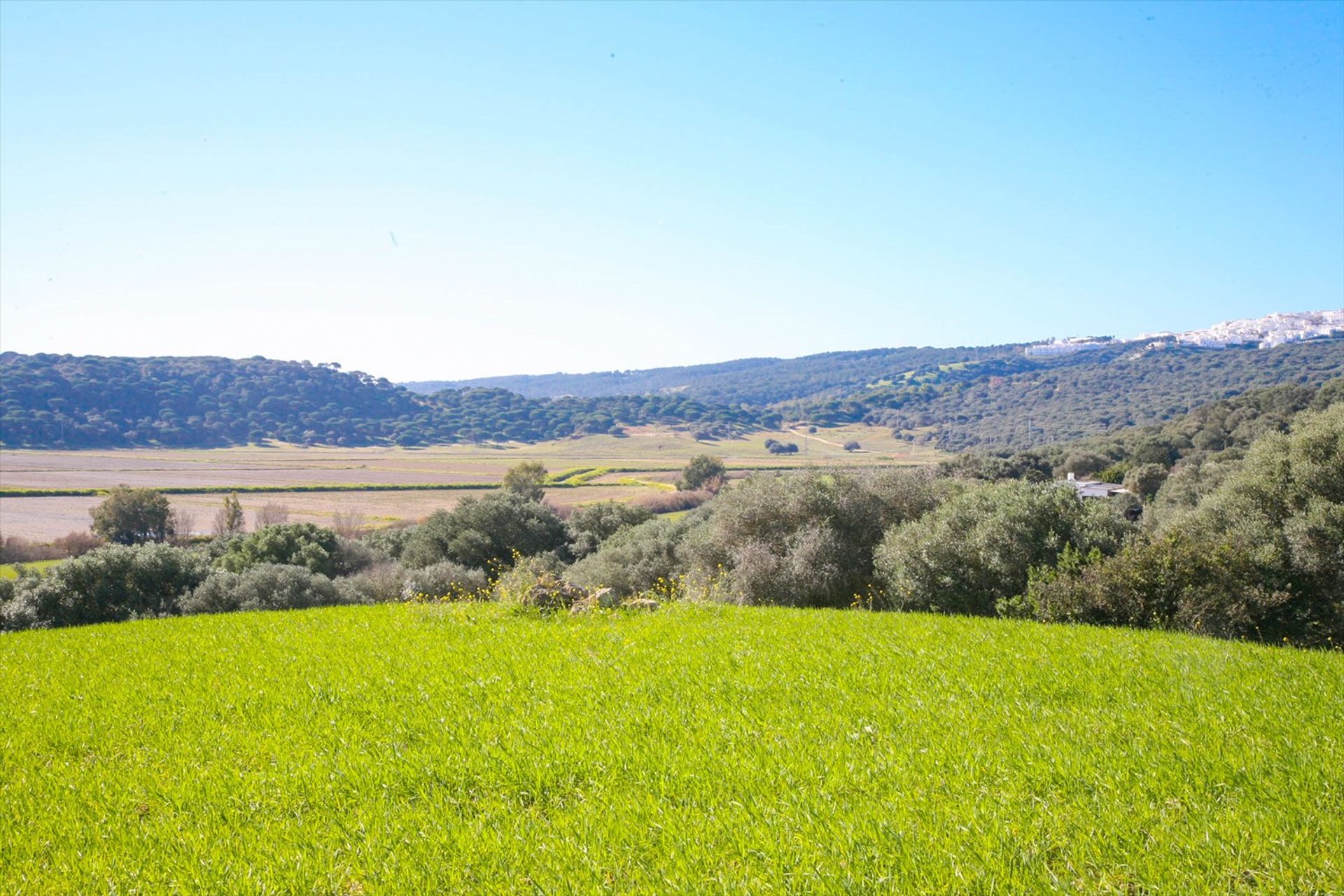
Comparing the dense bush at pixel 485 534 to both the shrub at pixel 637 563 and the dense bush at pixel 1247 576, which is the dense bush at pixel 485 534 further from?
the dense bush at pixel 1247 576

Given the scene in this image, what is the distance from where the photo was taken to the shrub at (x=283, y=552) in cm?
3606

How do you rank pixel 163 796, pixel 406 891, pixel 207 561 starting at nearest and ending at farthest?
pixel 406 891
pixel 163 796
pixel 207 561

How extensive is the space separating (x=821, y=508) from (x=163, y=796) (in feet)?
66.7

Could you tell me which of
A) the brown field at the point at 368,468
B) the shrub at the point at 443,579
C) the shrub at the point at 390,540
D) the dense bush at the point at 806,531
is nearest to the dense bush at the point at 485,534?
the shrub at the point at 390,540

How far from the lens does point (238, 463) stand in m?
108

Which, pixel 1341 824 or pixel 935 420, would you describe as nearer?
pixel 1341 824

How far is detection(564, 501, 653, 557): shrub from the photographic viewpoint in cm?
4347

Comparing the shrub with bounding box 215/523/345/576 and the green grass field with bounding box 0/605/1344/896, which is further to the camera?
the shrub with bounding box 215/523/345/576

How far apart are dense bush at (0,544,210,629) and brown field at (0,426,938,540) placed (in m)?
21.2

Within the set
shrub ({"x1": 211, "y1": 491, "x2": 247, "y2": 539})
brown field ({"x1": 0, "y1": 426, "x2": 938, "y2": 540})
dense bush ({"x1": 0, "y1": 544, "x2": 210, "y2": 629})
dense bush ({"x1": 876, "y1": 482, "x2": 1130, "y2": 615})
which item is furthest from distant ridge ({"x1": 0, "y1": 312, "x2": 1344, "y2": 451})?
dense bush ({"x1": 0, "y1": 544, "x2": 210, "y2": 629})

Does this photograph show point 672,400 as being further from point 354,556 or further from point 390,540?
point 354,556

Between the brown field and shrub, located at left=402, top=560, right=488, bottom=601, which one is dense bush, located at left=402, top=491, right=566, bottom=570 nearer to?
the brown field

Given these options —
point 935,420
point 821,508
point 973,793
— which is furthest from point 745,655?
point 935,420

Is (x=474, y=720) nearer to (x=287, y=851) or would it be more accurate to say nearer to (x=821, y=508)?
(x=287, y=851)
